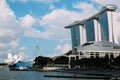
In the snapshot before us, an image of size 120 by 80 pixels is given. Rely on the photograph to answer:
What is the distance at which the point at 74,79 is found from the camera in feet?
274

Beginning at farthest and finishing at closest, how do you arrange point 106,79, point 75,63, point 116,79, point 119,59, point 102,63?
point 75,63
point 102,63
point 119,59
point 106,79
point 116,79

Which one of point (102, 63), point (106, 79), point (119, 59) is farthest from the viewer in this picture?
point (102, 63)

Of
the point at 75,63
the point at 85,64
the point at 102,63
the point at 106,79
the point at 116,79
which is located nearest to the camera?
the point at 116,79

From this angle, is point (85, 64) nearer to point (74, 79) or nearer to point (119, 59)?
point (119, 59)

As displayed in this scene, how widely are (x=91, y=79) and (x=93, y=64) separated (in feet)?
289

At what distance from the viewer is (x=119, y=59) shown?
150750mm

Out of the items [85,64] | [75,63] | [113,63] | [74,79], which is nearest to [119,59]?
[113,63]

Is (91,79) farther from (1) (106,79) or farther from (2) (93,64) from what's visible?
(2) (93,64)

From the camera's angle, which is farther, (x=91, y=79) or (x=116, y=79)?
(x=91, y=79)

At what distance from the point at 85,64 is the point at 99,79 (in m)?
A: 98.5

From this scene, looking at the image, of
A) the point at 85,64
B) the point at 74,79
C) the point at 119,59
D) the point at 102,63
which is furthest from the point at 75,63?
the point at 74,79

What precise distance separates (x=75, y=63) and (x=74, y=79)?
113 m

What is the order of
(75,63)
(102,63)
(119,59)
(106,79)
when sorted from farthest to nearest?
(75,63)
(102,63)
(119,59)
(106,79)

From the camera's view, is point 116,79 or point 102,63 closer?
point 116,79
